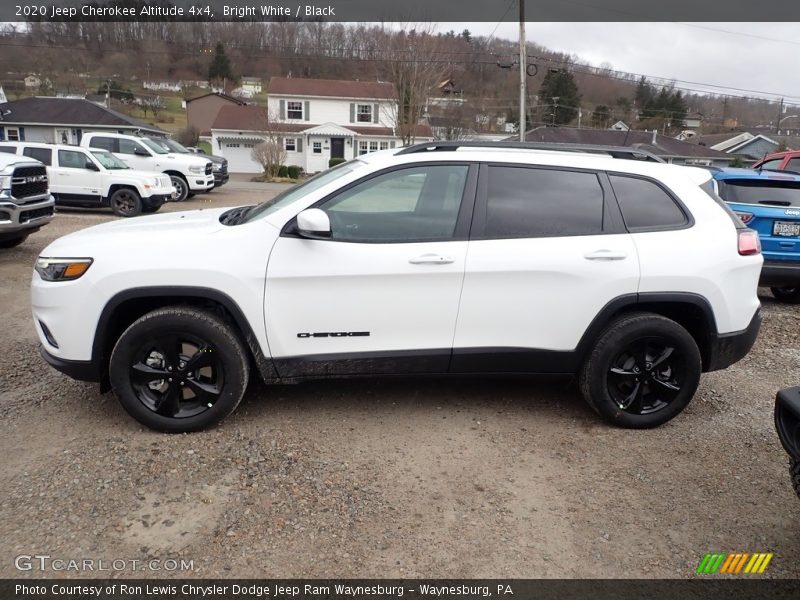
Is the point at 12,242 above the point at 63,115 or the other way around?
the other way around

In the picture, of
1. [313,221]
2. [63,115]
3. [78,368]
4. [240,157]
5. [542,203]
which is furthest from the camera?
[240,157]

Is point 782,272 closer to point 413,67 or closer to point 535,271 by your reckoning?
point 535,271

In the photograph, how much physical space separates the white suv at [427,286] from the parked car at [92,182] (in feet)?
39.3

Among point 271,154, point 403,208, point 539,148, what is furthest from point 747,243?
point 271,154

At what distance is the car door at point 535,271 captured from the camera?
372cm

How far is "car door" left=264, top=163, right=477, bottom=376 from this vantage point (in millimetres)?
3588

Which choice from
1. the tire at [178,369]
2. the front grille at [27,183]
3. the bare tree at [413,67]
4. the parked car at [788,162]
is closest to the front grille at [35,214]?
the front grille at [27,183]

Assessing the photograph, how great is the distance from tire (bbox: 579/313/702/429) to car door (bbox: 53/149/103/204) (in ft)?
47.0

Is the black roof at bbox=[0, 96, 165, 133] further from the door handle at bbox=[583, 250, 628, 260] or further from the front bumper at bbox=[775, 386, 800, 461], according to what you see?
the front bumper at bbox=[775, 386, 800, 461]

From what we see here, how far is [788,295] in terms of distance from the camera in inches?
313

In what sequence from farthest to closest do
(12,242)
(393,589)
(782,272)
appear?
(12,242)
(782,272)
(393,589)

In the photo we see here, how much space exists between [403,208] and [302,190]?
70cm

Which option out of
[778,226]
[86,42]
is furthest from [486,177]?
[86,42]

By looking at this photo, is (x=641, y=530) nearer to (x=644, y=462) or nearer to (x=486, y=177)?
(x=644, y=462)
